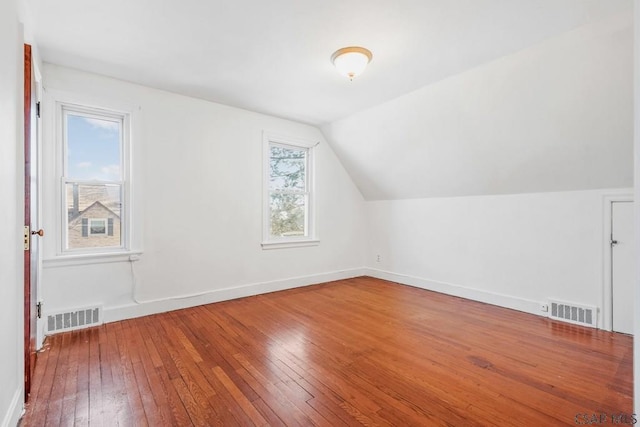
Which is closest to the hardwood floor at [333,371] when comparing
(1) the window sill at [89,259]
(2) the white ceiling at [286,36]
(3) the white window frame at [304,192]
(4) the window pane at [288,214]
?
(1) the window sill at [89,259]

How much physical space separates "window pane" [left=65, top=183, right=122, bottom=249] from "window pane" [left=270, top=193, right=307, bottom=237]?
77.7 inches

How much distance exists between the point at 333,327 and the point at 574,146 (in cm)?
298

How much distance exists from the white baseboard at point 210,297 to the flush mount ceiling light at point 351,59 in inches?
118

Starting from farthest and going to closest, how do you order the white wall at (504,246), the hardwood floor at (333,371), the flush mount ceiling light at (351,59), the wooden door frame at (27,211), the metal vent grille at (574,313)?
the white wall at (504,246) → the metal vent grille at (574,313) → the flush mount ceiling light at (351,59) → the wooden door frame at (27,211) → the hardwood floor at (333,371)

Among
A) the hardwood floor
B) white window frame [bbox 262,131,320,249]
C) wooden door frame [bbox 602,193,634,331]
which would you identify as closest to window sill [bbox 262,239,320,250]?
white window frame [bbox 262,131,320,249]

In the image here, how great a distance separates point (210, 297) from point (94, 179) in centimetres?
187

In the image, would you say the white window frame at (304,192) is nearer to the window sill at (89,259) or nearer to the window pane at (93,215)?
the window sill at (89,259)

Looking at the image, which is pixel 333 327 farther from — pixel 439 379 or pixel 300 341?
pixel 439 379

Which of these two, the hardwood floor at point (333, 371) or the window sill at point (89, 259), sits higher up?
the window sill at point (89, 259)

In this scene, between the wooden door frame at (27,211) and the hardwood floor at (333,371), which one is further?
the wooden door frame at (27,211)

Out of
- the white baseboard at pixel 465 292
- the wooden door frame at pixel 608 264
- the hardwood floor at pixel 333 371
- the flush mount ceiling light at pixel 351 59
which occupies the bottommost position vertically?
the hardwood floor at pixel 333 371

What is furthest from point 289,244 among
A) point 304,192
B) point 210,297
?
point 210,297

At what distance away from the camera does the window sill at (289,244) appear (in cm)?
441

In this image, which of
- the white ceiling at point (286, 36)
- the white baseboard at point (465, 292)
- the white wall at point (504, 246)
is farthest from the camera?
the white baseboard at point (465, 292)
